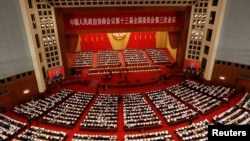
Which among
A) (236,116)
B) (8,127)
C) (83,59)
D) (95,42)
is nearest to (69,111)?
(8,127)

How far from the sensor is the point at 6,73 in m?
22.0

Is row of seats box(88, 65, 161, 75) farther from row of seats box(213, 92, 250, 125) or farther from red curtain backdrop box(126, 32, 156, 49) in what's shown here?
row of seats box(213, 92, 250, 125)

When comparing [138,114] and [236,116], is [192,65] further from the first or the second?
[138,114]

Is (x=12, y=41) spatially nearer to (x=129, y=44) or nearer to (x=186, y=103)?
(x=186, y=103)

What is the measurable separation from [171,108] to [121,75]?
406 inches

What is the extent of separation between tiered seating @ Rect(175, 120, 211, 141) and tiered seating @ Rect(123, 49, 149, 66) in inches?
610

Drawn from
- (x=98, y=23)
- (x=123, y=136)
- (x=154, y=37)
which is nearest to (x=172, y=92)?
(x=123, y=136)

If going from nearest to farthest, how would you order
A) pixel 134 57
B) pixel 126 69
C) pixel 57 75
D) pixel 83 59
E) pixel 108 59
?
A: pixel 57 75 < pixel 126 69 < pixel 108 59 < pixel 83 59 < pixel 134 57

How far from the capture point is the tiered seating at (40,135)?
56.3 ft

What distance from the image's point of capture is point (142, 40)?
3997cm

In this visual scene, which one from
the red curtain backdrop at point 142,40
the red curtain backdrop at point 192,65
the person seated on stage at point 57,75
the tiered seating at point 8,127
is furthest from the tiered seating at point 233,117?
the red curtain backdrop at point 142,40

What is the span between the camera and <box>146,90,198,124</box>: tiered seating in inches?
785

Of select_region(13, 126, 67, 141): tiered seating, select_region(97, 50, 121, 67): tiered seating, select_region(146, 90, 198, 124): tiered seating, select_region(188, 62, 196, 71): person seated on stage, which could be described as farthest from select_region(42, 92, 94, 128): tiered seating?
select_region(188, 62, 196, 71): person seated on stage

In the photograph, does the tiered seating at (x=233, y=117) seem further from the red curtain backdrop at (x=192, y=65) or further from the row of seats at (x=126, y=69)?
the row of seats at (x=126, y=69)
